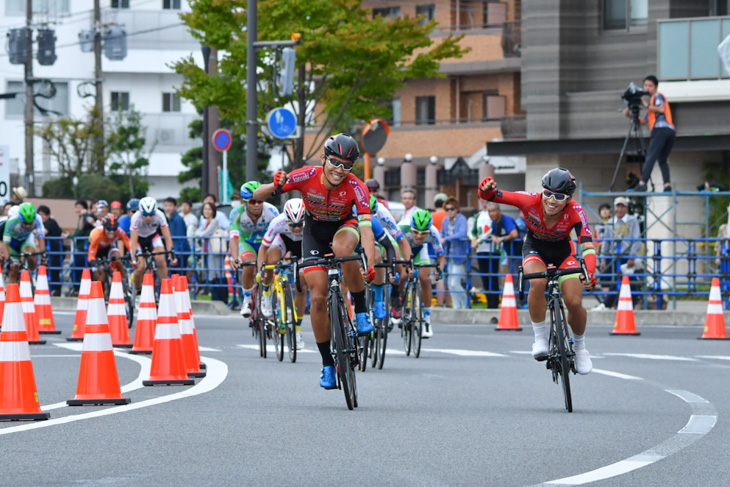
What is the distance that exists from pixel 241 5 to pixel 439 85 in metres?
26.1

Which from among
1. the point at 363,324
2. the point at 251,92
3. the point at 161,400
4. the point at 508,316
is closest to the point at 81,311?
the point at 508,316

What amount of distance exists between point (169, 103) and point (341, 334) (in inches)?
2431

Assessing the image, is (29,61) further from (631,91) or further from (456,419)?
(456,419)

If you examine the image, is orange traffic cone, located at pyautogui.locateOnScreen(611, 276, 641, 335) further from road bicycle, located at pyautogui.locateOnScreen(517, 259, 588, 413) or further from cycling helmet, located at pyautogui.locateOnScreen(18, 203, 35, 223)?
road bicycle, located at pyautogui.locateOnScreen(517, 259, 588, 413)

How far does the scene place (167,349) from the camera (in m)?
12.5

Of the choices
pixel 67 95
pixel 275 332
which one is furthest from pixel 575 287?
pixel 67 95

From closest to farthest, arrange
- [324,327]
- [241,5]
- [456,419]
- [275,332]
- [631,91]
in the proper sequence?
[456,419]
[324,327]
[275,332]
[631,91]
[241,5]

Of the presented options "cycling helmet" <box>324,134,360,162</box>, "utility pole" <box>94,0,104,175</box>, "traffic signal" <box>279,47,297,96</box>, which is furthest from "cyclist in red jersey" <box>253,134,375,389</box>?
"utility pole" <box>94,0,104,175</box>

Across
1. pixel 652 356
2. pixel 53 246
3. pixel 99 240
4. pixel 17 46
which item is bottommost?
pixel 652 356

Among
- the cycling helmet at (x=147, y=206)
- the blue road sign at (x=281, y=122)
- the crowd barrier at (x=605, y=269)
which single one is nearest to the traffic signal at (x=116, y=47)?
the crowd barrier at (x=605, y=269)

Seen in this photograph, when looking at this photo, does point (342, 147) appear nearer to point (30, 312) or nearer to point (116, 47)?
point (30, 312)

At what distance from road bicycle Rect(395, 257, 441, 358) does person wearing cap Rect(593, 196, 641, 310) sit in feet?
24.5

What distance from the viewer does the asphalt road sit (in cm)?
774

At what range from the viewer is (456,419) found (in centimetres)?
1047
